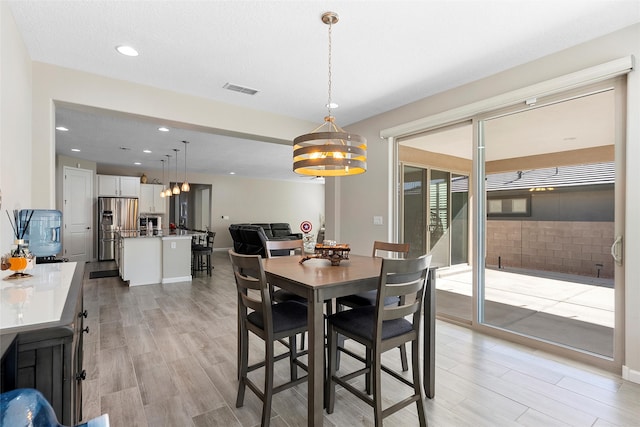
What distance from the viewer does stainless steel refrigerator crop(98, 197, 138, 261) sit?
25.1 ft

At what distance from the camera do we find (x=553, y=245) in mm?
3443

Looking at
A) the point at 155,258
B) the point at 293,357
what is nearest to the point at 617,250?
the point at 293,357

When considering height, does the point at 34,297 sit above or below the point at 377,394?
above

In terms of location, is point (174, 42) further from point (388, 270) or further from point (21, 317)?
point (388, 270)

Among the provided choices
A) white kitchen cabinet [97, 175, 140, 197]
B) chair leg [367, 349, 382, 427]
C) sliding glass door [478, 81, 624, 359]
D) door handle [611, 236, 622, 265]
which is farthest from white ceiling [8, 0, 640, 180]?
white kitchen cabinet [97, 175, 140, 197]

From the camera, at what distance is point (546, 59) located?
2.74 metres

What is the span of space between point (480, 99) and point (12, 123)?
400cm

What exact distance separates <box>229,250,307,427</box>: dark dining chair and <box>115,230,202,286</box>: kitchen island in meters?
4.09

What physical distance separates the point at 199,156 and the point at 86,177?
2.96 m

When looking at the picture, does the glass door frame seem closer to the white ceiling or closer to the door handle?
the door handle

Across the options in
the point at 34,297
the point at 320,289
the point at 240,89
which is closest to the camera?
the point at 34,297

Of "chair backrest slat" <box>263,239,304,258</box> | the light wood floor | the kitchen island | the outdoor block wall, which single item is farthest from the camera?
the kitchen island

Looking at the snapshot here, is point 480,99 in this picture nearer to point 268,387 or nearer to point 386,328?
point 386,328

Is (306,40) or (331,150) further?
(306,40)
